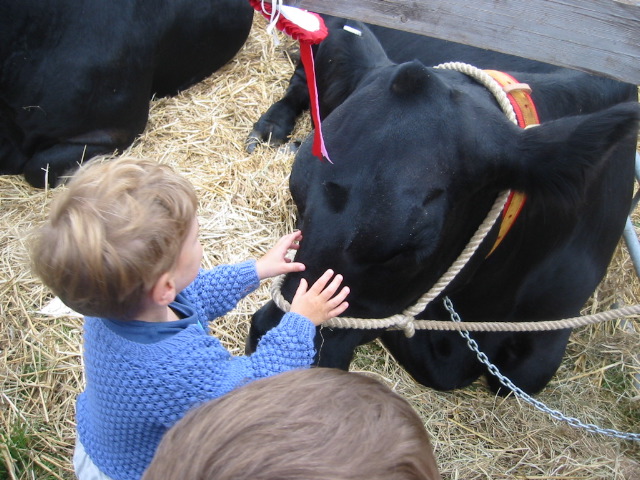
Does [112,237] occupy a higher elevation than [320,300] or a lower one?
higher

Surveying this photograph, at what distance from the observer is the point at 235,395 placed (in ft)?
3.48

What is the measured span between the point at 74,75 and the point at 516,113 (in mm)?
2404

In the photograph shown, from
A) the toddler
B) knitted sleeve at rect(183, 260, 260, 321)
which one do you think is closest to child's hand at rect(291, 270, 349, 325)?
the toddler

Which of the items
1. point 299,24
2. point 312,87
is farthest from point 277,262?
point 299,24

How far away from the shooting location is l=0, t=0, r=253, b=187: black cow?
3340 mm

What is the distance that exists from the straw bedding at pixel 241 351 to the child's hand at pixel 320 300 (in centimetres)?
116

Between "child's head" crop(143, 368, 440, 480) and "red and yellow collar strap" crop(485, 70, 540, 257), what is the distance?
1.01 meters

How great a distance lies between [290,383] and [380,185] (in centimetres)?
73

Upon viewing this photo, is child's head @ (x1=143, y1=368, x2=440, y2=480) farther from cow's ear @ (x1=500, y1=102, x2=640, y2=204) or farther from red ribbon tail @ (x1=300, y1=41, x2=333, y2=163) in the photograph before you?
cow's ear @ (x1=500, y1=102, x2=640, y2=204)

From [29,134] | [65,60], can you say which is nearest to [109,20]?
[65,60]

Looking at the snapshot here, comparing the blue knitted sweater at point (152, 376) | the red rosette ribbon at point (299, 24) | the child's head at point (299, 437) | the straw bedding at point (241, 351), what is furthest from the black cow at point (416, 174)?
the straw bedding at point (241, 351)

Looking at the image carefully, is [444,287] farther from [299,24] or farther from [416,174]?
[299,24]

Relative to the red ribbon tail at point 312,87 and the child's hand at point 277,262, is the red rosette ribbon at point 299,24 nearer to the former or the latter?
the red ribbon tail at point 312,87

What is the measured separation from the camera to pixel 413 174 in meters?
1.68
